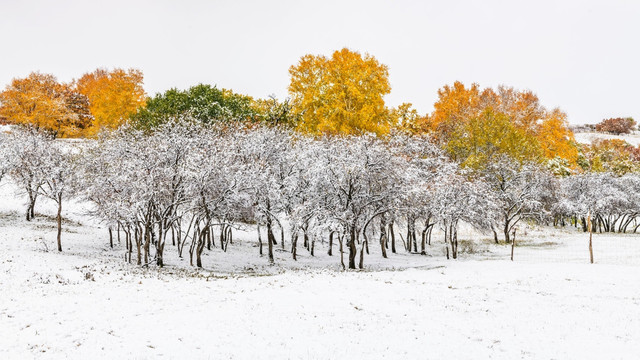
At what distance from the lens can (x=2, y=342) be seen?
1201 centimetres

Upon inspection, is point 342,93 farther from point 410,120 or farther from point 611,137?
point 611,137

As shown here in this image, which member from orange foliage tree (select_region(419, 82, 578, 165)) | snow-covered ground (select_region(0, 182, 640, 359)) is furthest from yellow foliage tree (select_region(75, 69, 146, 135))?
orange foliage tree (select_region(419, 82, 578, 165))

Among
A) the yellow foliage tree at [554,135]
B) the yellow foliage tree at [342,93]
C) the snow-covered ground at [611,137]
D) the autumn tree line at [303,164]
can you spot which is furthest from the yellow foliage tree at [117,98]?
the snow-covered ground at [611,137]

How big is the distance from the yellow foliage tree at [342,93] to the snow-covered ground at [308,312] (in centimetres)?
1929

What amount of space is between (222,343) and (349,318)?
17.9 ft

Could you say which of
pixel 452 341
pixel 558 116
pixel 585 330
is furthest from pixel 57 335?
pixel 558 116

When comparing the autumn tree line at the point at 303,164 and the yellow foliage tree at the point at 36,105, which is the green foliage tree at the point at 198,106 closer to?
the autumn tree line at the point at 303,164

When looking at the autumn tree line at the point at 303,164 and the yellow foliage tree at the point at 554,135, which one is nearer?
the autumn tree line at the point at 303,164

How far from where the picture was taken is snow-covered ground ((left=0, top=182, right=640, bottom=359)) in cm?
1281

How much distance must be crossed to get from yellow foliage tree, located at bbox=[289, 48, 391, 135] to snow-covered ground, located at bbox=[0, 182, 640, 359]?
63.3 feet

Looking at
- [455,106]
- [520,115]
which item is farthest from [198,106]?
[520,115]

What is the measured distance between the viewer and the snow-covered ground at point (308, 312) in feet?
42.0

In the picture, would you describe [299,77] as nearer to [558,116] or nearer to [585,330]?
[585,330]

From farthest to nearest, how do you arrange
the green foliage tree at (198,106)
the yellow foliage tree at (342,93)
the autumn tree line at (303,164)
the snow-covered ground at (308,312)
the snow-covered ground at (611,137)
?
the snow-covered ground at (611,137)
the green foliage tree at (198,106)
the yellow foliage tree at (342,93)
the autumn tree line at (303,164)
the snow-covered ground at (308,312)
